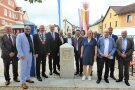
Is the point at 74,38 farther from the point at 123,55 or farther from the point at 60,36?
the point at 123,55

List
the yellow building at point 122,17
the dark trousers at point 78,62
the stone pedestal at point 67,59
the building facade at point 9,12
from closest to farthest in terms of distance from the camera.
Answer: the stone pedestal at point 67,59 < the dark trousers at point 78,62 < the yellow building at point 122,17 < the building facade at point 9,12

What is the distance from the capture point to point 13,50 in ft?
32.3

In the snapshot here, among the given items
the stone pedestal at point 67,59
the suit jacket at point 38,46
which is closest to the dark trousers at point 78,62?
the stone pedestal at point 67,59

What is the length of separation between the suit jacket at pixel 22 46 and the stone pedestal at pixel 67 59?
1.86 meters

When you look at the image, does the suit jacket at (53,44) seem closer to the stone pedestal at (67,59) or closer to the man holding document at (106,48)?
the stone pedestal at (67,59)

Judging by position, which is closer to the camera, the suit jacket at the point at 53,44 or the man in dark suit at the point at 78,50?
the suit jacket at the point at 53,44

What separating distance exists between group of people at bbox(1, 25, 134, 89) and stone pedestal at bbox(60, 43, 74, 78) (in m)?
0.42

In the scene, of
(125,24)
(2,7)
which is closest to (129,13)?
(125,24)

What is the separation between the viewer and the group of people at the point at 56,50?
934 cm

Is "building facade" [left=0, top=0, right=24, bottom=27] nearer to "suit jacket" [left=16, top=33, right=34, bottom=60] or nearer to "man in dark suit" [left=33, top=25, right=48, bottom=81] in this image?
"man in dark suit" [left=33, top=25, right=48, bottom=81]

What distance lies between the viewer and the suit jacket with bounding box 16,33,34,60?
9078 mm

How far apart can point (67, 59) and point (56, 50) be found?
2.39 ft

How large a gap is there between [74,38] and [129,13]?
41785 mm

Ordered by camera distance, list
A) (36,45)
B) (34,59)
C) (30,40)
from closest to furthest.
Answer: (30,40) → (36,45) → (34,59)
